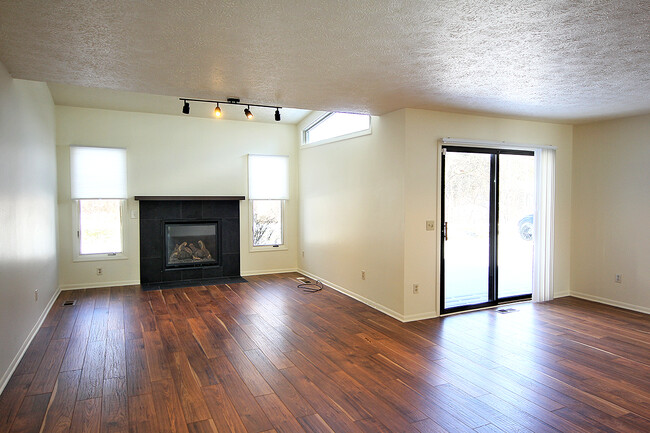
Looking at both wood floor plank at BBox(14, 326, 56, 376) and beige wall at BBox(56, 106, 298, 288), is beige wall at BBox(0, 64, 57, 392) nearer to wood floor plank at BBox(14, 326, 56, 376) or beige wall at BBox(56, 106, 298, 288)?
wood floor plank at BBox(14, 326, 56, 376)

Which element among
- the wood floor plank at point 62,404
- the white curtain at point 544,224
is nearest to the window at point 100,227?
the wood floor plank at point 62,404

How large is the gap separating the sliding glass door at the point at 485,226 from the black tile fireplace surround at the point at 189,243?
3.68 metres

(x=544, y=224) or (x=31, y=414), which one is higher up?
(x=544, y=224)

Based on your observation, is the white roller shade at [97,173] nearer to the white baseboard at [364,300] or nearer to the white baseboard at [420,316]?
the white baseboard at [364,300]

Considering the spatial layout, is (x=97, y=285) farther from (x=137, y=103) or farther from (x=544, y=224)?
(x=544, y=224)

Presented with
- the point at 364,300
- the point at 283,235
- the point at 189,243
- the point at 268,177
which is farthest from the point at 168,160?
the point at 364,300

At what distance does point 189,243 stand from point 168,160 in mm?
1429

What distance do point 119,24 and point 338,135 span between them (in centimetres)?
396

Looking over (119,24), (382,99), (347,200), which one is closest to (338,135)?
(347,200)

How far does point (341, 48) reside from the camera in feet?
8.58

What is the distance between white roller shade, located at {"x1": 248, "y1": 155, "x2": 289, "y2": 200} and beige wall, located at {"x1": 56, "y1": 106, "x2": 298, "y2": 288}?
0.12 m

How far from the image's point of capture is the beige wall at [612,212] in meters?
4.90

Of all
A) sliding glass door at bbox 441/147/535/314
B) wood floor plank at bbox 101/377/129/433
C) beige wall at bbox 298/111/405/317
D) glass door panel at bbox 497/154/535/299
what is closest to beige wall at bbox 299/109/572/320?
beige wall at bbox 298/111/405/317

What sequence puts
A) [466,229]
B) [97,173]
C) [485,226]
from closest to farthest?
1. [466,229]
2. [485,226]
3. [97,173]
